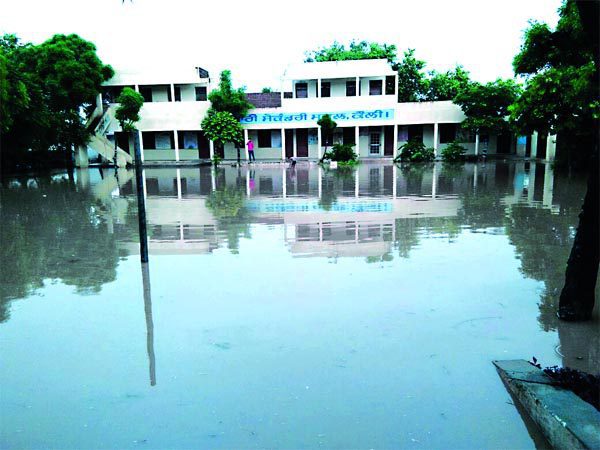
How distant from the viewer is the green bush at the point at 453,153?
29672mm

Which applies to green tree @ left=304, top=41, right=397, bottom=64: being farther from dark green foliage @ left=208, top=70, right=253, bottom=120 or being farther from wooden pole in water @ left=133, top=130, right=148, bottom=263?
wooden pole in water @ left=133, top=130, right=148, bottom=263

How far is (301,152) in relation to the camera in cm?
3412

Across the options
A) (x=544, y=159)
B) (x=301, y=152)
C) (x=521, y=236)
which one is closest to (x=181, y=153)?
(x=301, y=152)

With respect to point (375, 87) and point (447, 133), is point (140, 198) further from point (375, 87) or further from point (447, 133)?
point (447, 133)

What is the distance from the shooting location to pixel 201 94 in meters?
34.0

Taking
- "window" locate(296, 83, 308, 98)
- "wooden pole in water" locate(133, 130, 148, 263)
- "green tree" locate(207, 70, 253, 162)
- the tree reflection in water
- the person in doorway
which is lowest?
the tree reflection in water

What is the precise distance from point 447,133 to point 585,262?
3013cm

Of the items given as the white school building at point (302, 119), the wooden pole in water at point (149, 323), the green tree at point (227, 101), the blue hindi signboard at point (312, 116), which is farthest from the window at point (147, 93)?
the wooden pole in water at point (149, 323)

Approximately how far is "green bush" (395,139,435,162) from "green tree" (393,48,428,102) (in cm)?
767

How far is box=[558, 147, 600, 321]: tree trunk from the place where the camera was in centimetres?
422

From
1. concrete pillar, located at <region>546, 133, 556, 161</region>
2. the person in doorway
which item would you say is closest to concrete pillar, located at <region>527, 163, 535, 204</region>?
concrete pillar, located at <region>546, 133, 556, 161</region>

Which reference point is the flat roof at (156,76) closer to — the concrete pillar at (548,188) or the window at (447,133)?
the window at (447,133)

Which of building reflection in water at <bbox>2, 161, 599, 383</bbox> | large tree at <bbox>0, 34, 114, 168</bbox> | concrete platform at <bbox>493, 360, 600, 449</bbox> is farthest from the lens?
large tree at <bbox>0, 34, 114, 168</bbox>

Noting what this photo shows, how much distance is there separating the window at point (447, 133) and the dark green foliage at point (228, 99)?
12890 millimetres
